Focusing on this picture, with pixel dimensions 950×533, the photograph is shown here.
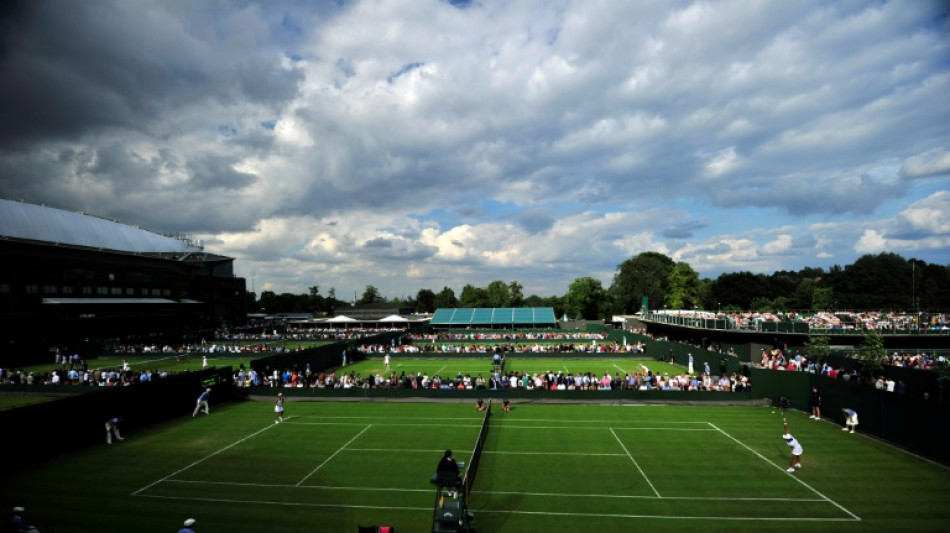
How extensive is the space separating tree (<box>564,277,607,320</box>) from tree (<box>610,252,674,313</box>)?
4385mm

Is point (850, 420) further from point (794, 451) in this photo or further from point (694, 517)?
point (694, 517)

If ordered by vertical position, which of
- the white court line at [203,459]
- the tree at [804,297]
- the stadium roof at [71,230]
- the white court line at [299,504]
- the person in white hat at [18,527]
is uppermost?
the stadium roof at [71,230]

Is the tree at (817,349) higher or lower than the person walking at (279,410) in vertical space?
higher

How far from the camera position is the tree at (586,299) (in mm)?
117562

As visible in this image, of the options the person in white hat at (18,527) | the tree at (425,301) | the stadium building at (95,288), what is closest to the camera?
the person in white hat at (18,527)

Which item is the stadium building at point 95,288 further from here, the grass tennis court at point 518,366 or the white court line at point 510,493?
the white court line at point 510,493

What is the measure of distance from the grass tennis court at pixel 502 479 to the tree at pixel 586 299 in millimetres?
91070

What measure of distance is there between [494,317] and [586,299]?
30668mm

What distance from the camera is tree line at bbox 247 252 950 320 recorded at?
10550 cm

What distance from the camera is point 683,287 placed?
371 ft

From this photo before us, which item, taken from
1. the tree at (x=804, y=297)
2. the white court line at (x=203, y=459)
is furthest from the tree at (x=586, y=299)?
the white court line at (x=203, y=459)

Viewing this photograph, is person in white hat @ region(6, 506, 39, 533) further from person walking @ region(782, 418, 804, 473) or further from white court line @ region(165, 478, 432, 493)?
person walking @ region(782, 418, 804, 473)

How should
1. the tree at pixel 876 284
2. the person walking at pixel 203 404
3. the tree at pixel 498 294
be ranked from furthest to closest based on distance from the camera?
the tree at pixel 498 294
the tree at pixel 876 284
the person walking at pixel 203 404

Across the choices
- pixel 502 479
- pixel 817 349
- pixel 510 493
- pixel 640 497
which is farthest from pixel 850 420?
pixel 817 349
